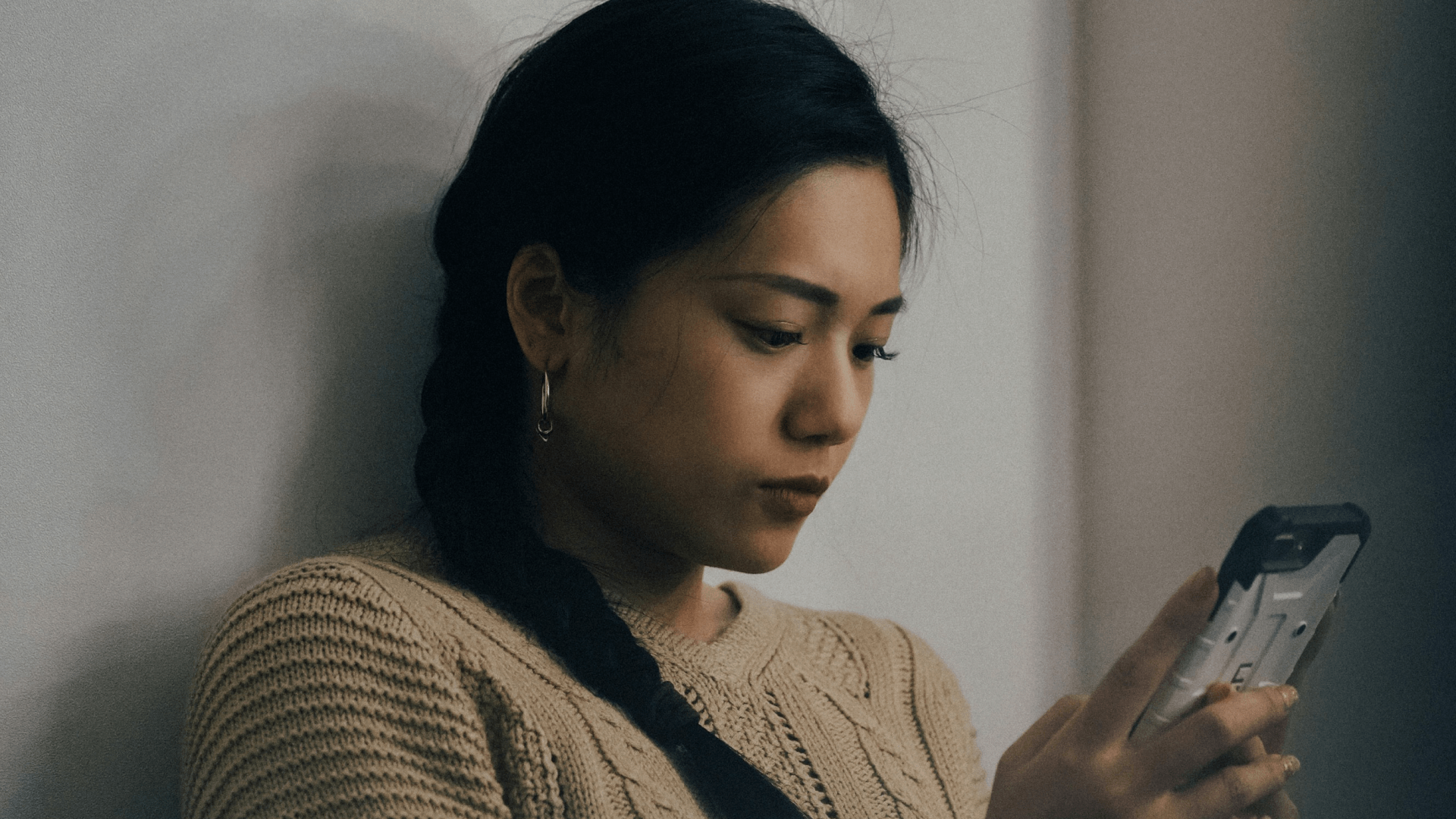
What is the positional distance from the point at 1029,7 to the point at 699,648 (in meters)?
0.86

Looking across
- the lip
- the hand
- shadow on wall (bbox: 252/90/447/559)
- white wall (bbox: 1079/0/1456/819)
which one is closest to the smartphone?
the hand

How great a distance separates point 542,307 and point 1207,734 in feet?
1.57

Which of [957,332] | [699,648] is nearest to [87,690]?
[699,648]

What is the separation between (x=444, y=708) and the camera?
57 cm

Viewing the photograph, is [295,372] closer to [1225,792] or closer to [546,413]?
[546,413]

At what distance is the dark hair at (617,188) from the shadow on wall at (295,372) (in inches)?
3.4

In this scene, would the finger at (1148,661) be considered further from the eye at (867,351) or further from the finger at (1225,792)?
the eye at (867,351)

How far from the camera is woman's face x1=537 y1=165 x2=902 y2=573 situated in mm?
649

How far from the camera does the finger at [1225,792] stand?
60cm

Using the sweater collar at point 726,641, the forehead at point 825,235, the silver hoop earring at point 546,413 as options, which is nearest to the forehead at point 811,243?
the forehead at point 825,235

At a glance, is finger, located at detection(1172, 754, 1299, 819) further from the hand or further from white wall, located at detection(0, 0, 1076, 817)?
white wall, located at detection(0, 0, 1076, 817)

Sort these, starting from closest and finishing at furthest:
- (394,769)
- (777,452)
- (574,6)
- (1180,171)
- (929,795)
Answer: (394,769) < (777,452) < (929,795) < (574,6) < (1180,171)

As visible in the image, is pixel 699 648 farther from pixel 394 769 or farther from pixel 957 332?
pixel 957 332

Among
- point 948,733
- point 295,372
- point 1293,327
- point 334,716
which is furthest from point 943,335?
point 334,716
